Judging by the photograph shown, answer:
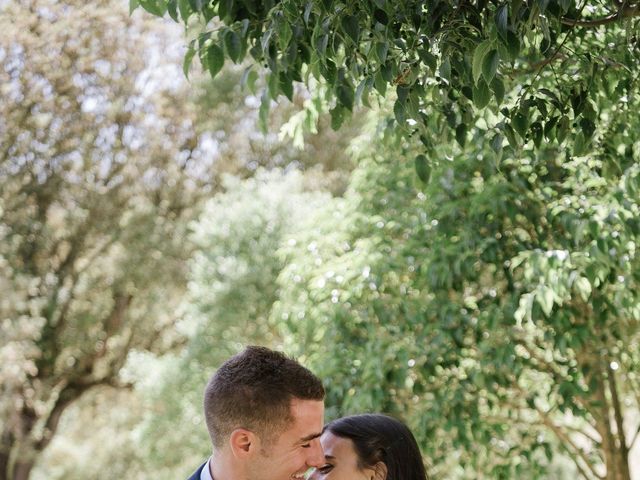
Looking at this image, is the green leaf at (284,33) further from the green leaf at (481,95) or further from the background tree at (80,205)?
the background tree at (80,205)

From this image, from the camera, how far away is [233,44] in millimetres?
3236

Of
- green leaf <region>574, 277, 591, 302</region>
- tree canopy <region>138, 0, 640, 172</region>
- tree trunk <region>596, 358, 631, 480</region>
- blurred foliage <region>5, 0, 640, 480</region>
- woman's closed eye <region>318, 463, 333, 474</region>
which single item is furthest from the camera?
tree trunk <region>596, 358, 631, 480</region>

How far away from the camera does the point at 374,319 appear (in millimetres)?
7480

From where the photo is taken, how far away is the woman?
3359 millimetres

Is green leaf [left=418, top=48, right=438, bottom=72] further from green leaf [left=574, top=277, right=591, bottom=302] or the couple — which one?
green leaf [left=574, top=277, right=591, bottom=302]

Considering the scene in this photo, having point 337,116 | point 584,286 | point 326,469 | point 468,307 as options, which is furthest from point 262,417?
point 468,307

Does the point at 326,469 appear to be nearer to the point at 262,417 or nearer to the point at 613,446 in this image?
the point at 262,417

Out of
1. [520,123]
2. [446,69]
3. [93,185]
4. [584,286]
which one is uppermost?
[446,69]

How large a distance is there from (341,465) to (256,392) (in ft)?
2.76

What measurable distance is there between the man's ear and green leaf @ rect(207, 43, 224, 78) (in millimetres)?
1166

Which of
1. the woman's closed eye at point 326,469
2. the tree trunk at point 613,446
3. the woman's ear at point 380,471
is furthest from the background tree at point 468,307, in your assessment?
the woman's closed eye at point 326,469

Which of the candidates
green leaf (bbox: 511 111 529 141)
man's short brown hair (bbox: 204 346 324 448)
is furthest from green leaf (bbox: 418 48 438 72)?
man's short brown hair (bbox: 204 346 324 448)

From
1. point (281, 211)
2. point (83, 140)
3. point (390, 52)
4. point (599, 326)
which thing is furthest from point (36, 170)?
point (390, 52)

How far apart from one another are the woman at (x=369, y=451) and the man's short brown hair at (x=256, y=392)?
74 centimetres
